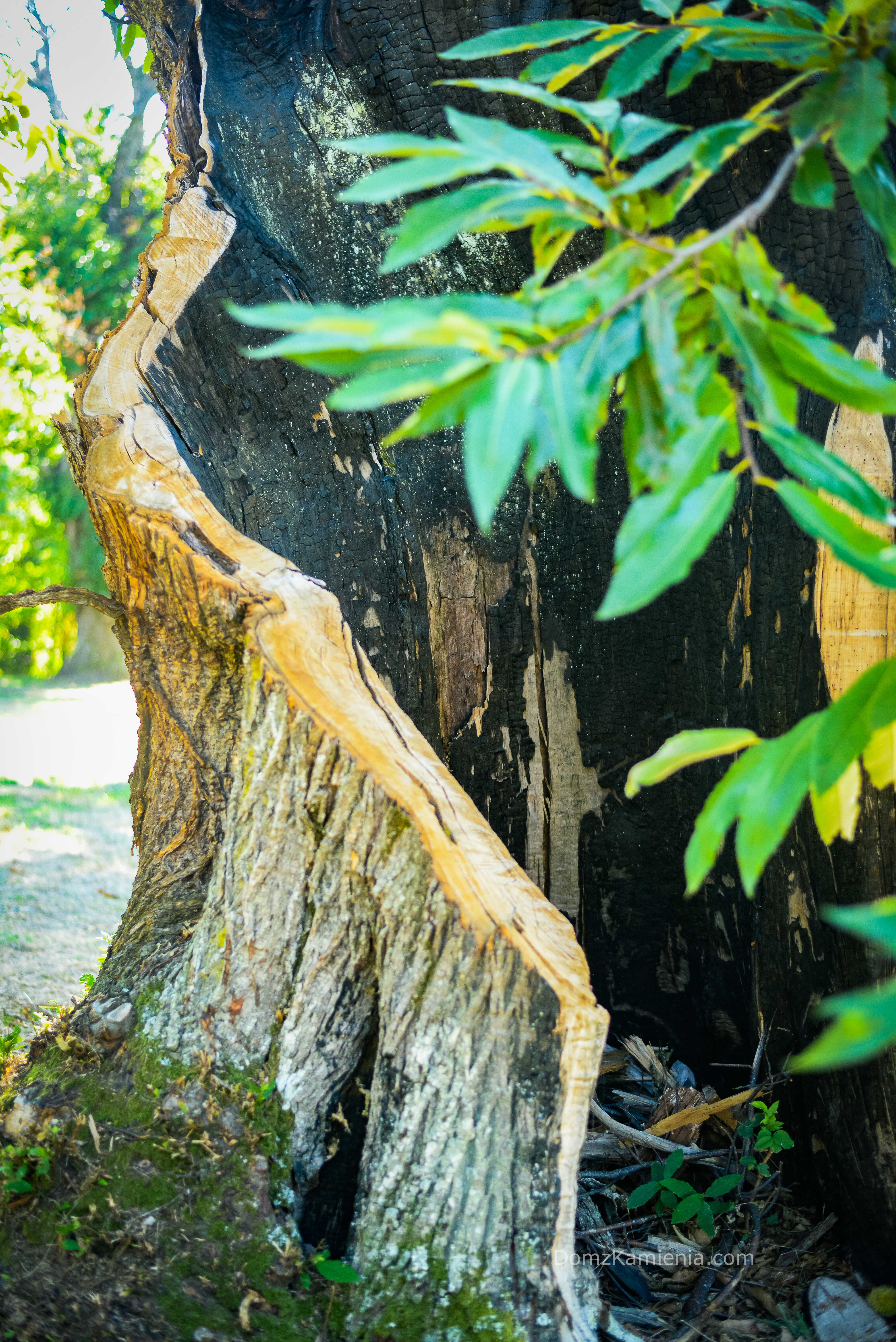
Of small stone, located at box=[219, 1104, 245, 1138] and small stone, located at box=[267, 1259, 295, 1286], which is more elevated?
small stone, located at box=[219, 1104, 245, 1138]

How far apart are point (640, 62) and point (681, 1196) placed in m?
1.71

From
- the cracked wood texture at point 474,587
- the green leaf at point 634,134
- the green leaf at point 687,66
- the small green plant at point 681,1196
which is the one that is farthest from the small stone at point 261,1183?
the green leaf at point 687,66

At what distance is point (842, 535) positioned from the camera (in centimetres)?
76

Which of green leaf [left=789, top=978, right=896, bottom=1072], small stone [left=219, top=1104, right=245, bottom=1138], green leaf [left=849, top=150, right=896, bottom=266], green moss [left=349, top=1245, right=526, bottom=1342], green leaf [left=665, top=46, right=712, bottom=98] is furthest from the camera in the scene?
small stone [left=219, top=1104, right=245, bottom=1138]

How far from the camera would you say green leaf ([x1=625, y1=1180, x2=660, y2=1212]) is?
1.51 m

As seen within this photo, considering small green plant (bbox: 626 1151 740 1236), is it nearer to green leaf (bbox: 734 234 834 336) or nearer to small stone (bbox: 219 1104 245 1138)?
small stone (bbox: 219 1104 245 1138)

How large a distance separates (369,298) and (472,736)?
3.06 feet

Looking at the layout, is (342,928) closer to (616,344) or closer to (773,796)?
(773,796)

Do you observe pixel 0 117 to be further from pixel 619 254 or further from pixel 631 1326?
pixel 631 1326

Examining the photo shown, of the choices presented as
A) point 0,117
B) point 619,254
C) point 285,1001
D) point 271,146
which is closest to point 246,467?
point 271,146

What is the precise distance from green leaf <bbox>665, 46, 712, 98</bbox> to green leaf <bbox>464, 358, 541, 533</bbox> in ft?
1.82

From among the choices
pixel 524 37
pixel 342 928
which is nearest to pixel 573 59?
pixel 524 37

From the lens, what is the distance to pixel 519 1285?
3.87 feet

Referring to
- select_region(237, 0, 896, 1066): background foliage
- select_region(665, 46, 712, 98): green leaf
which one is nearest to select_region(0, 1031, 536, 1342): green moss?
select_region(237, 0, 896, 1066): background foliage
